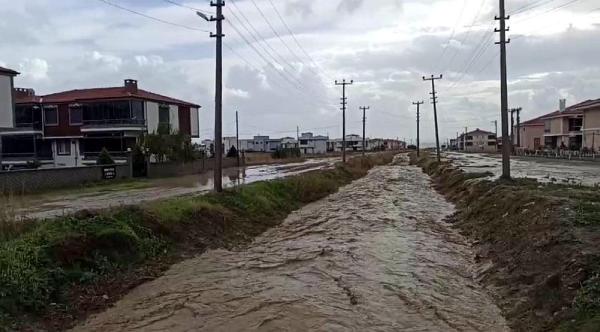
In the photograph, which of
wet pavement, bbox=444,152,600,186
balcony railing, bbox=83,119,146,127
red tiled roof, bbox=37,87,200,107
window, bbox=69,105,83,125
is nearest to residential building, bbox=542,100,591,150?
wet pavement, bbox=444,152,600,186

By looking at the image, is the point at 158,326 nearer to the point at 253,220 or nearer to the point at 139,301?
the point at 139,301

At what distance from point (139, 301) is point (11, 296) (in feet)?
7.87

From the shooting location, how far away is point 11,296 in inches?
381

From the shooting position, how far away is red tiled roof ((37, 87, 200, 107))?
5647cm

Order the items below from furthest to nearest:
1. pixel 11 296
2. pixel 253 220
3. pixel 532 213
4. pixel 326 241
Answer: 1. pixel 253 220
2. pixel 326 241
3. pixel 532 213
4. pixel 11 296

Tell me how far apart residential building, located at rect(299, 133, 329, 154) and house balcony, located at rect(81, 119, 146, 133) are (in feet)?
344

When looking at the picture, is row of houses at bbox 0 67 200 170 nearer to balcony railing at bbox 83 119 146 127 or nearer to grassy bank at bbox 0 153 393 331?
balcony railing at bbox 83 119 146 127

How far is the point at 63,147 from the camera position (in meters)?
58.4

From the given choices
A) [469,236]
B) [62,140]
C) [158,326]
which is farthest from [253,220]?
[62,140]

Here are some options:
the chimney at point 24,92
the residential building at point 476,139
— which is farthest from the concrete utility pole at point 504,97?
the residential building at point 476,139

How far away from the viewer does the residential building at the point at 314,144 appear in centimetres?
16112

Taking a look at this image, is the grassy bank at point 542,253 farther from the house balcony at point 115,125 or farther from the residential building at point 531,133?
the residential building at point 531,133

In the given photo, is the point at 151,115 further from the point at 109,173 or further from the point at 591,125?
the point at 591,125

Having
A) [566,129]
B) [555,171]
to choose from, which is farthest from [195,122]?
[566,129]
